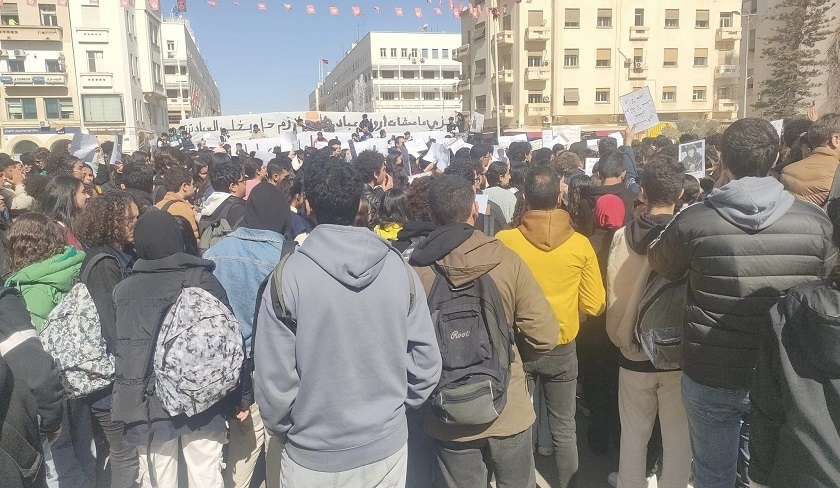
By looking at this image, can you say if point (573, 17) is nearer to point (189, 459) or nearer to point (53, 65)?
point (53, 65)

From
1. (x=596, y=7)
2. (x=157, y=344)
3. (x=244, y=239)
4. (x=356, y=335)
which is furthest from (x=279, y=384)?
(x=596, y=7)

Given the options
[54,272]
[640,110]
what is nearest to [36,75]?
[640,110]

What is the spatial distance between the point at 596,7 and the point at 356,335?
162 ft

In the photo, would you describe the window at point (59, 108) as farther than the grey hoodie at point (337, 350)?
Yes

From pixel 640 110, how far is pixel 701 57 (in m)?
45.7

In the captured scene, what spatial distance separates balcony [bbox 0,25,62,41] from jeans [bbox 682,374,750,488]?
57035 millimetres

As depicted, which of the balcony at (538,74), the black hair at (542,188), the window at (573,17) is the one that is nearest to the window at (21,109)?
the balcony at (538,74)

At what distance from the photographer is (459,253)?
258cm

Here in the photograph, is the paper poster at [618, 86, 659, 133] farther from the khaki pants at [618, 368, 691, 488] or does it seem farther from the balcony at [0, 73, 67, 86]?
the balcony at [0, 73, 67, 86]

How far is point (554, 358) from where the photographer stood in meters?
3.21

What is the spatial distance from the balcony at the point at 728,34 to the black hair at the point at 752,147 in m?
51.9

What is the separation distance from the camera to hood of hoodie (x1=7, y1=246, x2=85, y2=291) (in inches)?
122

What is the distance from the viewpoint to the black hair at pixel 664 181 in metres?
3.02

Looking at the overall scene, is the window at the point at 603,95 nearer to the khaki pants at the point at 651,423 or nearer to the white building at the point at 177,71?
the khaki pants at the point at 651,423
